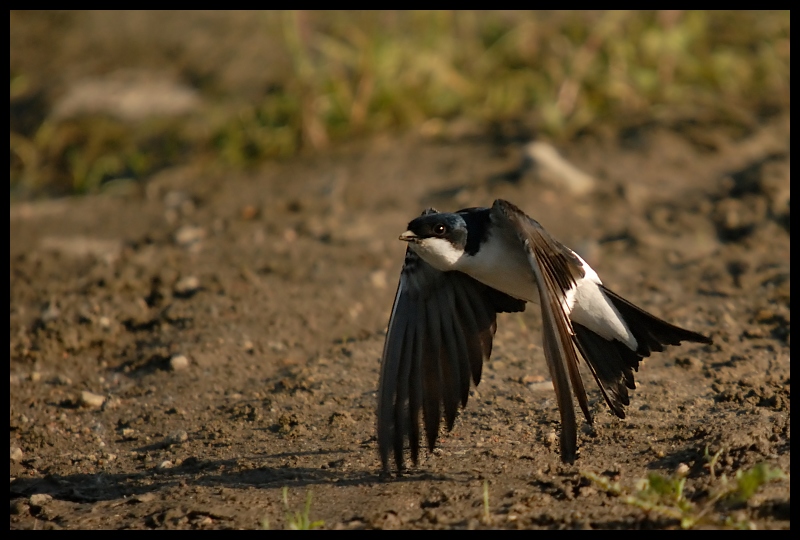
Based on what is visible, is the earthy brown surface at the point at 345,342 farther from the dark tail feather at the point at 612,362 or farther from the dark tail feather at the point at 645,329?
the dark tail feather at the point at 645,329

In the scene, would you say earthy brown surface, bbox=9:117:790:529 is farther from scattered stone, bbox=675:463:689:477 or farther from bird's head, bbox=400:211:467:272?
bird's head, bbox=400:211:467:272

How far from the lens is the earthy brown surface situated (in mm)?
3477

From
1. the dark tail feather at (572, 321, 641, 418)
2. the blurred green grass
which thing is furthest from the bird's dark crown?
the blurred green grass

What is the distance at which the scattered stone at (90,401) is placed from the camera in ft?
14.4

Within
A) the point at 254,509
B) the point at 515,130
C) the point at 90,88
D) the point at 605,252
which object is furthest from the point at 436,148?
the point at 254,509

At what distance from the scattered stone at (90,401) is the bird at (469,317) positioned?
142 cm

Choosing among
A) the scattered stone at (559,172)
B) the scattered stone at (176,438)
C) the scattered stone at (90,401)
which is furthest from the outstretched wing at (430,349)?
Answer: the scattered stone at (559,172)

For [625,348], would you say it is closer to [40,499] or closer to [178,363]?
[178,363]

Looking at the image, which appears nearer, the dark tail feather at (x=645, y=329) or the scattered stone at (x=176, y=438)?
the dark tail feather at (x=645, y=329)

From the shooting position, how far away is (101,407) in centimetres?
439

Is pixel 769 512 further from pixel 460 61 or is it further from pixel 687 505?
pixel 460 61

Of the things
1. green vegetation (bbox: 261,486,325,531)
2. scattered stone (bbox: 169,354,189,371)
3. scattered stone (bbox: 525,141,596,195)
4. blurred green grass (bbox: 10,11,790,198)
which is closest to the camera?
green vegetation (bbox: 261,486,325,531)

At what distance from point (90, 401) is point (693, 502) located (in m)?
2.52

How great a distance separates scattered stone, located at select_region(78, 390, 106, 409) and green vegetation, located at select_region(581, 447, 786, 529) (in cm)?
227
